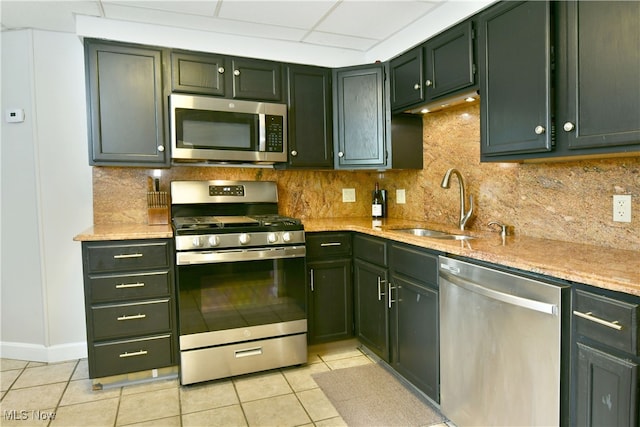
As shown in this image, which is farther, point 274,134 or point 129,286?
point 274,134

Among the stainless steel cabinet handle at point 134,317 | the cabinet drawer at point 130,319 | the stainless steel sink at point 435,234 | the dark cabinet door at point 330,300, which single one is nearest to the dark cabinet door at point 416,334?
the stainless steel sink at point 435,234

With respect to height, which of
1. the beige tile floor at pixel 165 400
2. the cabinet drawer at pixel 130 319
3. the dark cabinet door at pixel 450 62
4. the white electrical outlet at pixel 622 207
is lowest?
the beige tile floor at pixel 165 400

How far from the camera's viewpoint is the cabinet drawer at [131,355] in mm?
2453

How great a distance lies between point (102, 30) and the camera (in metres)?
2.72

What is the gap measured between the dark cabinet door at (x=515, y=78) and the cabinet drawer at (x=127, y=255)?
76.0 inches

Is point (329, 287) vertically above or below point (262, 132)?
below

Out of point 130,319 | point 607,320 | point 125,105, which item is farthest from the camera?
point 125,105

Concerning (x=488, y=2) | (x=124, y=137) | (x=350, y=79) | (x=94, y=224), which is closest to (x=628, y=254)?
(x=488, y=2)

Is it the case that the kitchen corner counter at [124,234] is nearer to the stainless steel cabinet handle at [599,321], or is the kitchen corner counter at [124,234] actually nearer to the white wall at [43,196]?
the white wall at [43,196]

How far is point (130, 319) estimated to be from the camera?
2.48 meters

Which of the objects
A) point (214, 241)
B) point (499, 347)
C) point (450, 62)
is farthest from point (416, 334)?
point (450, 62)

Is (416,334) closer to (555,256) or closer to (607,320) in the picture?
(555,256)

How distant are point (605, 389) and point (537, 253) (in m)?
0.60

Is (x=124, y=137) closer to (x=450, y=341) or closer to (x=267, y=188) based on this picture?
(x=267, y=188)
